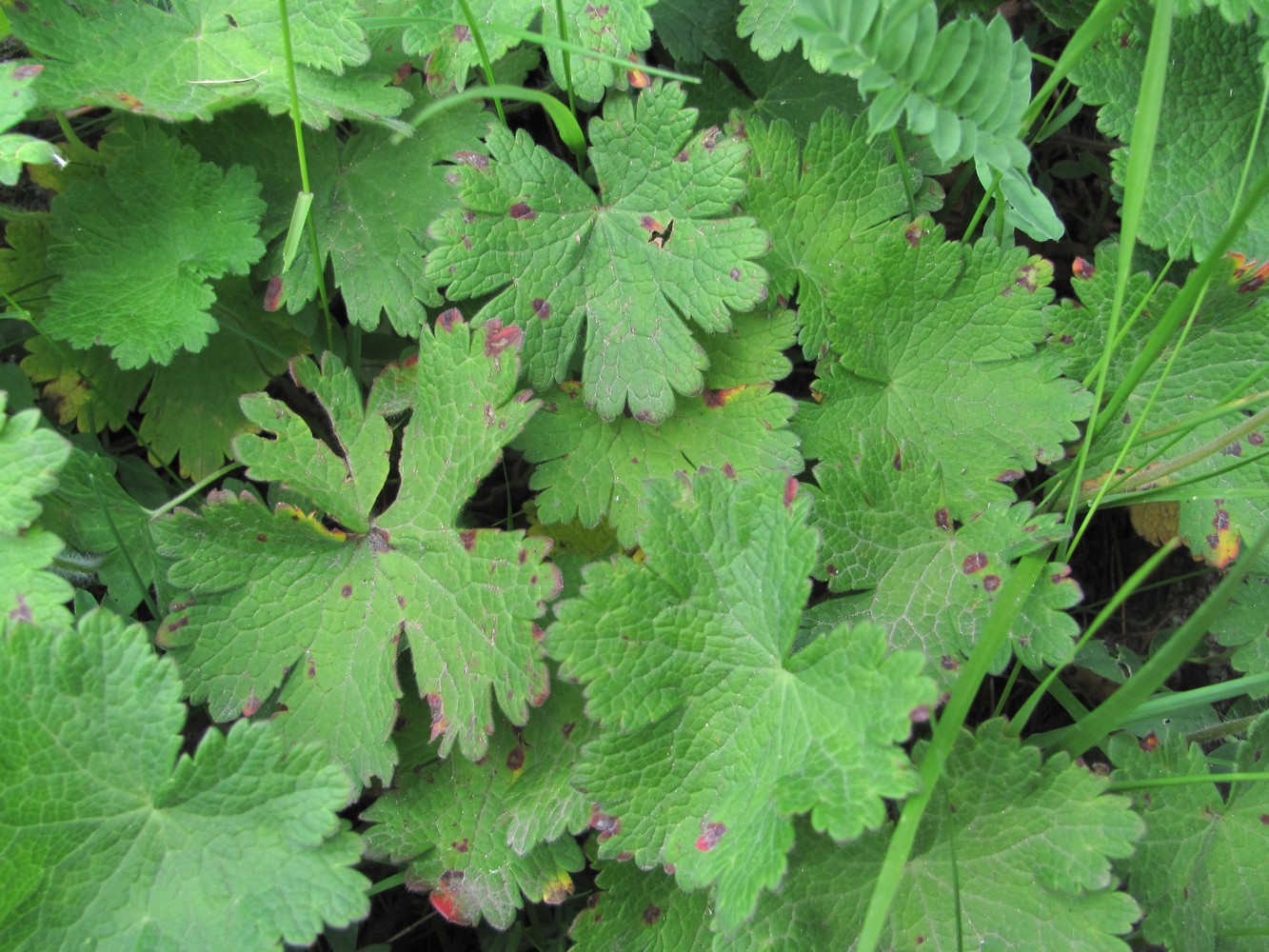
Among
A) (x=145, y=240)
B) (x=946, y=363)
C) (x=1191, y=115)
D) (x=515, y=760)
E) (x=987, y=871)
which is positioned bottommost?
(x=515, y=760)

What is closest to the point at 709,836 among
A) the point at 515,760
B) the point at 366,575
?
the point at 515,760

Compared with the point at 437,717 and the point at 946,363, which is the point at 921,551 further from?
the point at 437,717

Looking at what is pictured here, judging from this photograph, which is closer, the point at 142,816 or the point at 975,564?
the point at 142,816

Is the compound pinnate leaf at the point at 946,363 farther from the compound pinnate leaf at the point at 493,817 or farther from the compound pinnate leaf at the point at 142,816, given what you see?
the compound pinnate leaf at the point at 142,816

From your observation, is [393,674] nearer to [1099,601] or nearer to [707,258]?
[707,258]

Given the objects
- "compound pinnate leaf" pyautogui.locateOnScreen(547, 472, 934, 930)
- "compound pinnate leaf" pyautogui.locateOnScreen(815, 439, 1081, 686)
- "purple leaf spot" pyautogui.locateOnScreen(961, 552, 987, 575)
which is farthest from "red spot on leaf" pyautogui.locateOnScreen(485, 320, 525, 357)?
"purple leaf spot" pyautogui.locateOnScreen(961, 552, 987, 575)

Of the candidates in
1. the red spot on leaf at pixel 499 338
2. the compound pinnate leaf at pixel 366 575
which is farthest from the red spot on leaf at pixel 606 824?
the red spot on leaf at pixel 499 338

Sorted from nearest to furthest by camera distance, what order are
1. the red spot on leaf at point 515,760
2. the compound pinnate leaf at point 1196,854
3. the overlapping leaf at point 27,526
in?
the overlapping leaf at point 27,526 < the compound pinnate leaf at point 1196,854 < the red spot on leaf at point 515,760
